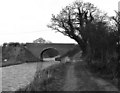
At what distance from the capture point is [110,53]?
1648 centimetres

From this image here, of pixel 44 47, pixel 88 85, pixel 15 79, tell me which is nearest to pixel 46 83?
pixel 88 85

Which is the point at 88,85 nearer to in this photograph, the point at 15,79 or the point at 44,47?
the point at 15,79

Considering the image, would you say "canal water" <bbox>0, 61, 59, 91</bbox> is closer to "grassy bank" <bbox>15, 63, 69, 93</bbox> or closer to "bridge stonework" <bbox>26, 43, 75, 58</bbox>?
"grassy bank" <bbox>15, 63, 69, 93</bbox>

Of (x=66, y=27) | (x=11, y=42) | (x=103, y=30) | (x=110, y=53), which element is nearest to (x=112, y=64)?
(x=110, y=53)

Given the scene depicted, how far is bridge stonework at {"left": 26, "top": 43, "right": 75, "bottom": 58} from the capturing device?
65.2 m

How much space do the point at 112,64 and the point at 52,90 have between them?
203 inches

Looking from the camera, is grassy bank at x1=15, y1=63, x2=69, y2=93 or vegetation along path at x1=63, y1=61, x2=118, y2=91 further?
grassy bank at x1=15, y1=63, x2=69, y2=93

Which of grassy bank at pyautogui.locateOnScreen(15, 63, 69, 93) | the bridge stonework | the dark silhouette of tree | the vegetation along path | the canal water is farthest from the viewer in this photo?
the bridge stonework

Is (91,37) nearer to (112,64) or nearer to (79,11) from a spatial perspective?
(112,64)

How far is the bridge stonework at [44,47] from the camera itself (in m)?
65.2

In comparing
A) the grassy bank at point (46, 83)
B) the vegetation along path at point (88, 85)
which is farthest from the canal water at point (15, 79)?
the vegetation along path at point (88, 85)

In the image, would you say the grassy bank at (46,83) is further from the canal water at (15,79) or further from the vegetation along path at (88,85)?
the canal water at (15,79)

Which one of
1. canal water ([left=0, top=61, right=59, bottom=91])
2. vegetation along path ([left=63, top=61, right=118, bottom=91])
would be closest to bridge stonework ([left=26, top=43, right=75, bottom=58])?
canal water ([left=0, top=61, right=59, bottom=91])

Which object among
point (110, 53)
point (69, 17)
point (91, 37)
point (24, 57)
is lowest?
point (24, 57)
